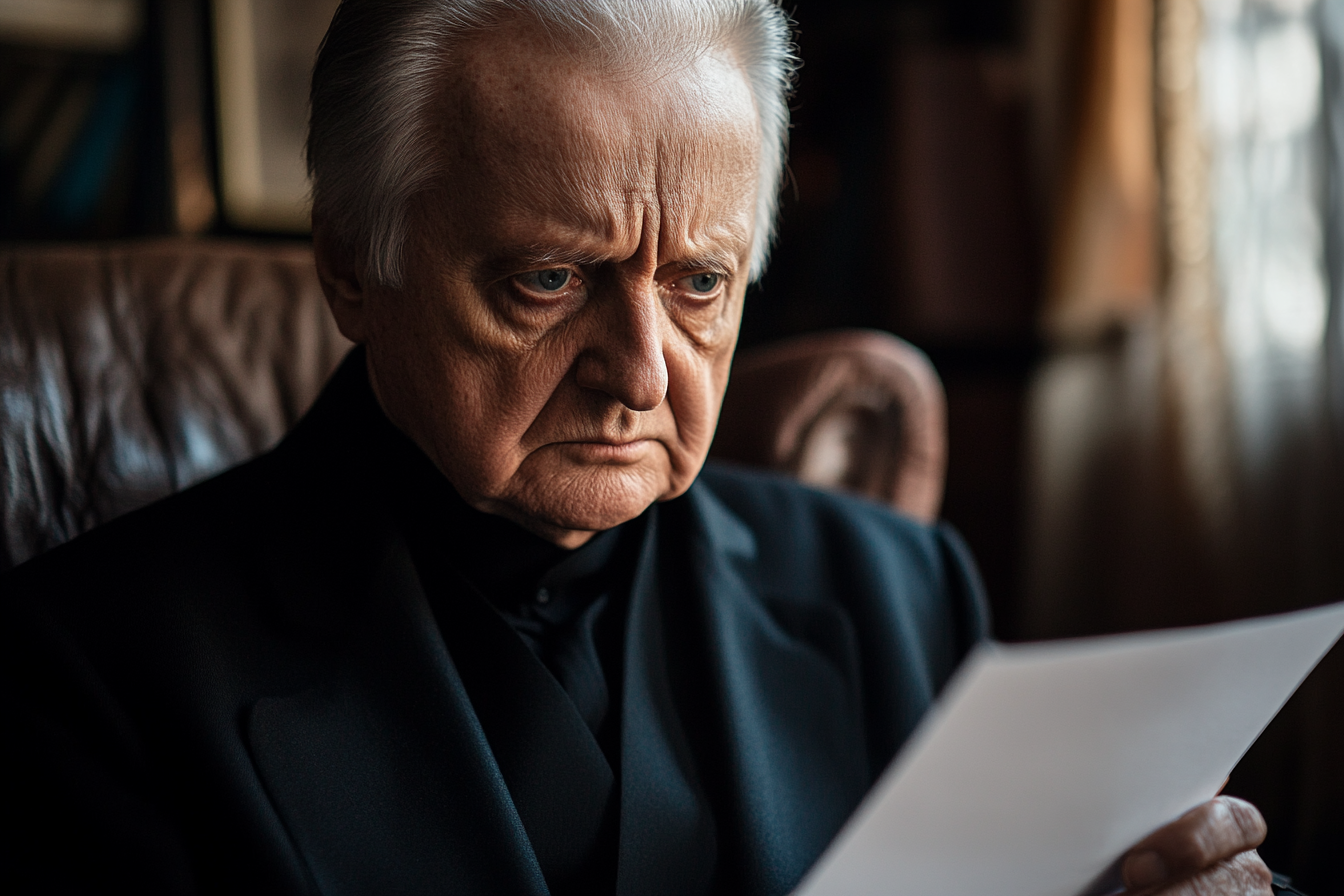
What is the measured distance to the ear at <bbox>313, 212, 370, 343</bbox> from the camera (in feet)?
2.66

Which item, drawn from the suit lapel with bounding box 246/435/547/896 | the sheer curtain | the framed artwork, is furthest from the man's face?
the framed artwork

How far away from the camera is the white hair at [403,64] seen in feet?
2.28

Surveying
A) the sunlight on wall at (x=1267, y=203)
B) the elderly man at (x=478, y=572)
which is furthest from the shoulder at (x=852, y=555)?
the sunlight on wall at (x=1267, y=203)

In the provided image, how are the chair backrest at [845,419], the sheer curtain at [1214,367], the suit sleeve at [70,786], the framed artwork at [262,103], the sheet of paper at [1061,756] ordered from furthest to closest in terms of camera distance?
1. the framed artwork at [262,103]
2. the sheer curtain at [1214,367]
3. the chair backrest at [845,419]
4. the suit sleeve at [70,786]
5. the sheet of paper at [1061,756]

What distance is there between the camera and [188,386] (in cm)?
109

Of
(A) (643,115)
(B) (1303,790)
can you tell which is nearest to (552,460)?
(A) (643,115)

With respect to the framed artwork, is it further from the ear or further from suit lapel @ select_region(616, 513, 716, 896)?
suit lapel @ select_region(616, 513, 716, 896)

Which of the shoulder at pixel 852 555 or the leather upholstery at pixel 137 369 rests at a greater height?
the leather upholstery at pixel 137 369

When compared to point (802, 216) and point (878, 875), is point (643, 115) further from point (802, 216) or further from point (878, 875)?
point (802, 216)

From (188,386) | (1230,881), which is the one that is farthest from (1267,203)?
(188,386)

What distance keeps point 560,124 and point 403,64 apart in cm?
13

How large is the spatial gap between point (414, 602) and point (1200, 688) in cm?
57

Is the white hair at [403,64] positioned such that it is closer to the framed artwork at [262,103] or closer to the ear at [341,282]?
the ear at [341,282]

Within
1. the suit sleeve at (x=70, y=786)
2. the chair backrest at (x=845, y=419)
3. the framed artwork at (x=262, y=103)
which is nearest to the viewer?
the suit sleeve at (x=70, y=786)
